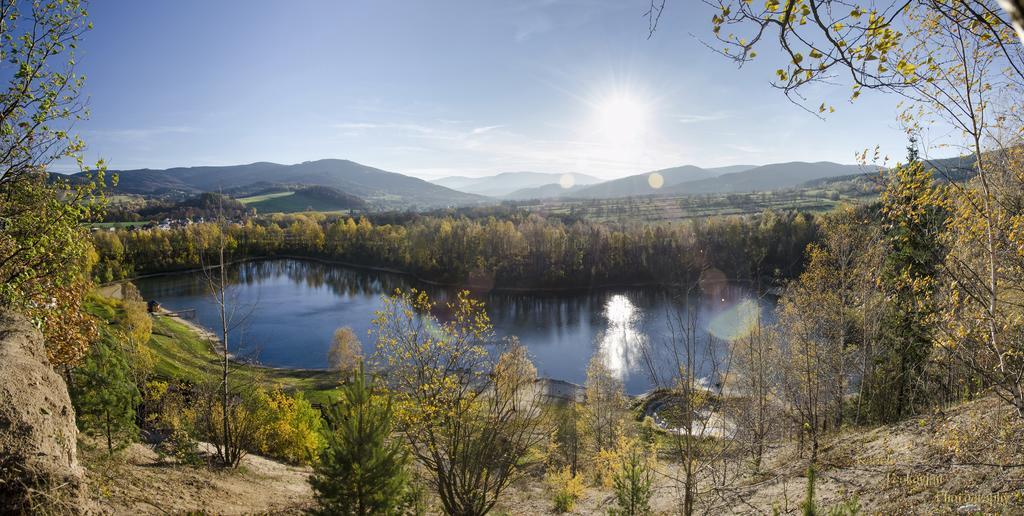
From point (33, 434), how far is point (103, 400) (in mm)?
8218

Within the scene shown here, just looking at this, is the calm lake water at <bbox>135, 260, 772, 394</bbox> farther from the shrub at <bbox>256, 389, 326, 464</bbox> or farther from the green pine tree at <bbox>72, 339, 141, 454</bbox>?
the green pine tree at <bbox>72, 339, 141, 454</bbox>

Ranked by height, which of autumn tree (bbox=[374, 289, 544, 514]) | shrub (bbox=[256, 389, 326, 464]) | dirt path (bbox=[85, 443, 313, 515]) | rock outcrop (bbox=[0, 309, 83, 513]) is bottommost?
shrub (bbox=[256, 389, 326, 464])

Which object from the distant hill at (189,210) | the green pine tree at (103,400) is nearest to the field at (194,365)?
the green pine tree at (103,400)

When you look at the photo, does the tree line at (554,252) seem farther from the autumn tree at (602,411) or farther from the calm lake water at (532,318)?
the autumn tree at (602,411)

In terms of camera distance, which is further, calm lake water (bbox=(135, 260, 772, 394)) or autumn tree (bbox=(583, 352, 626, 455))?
calm lake water (bbox=(135, 260, 772, 394))

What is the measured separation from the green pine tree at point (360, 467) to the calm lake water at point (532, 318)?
24388mm

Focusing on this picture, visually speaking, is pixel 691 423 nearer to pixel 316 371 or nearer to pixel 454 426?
pixel 454 426

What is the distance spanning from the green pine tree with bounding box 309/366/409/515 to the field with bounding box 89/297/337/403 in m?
25.7

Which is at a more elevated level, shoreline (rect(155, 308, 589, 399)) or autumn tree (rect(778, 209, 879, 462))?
autumn tree (rect(778, 209, 879, 462))

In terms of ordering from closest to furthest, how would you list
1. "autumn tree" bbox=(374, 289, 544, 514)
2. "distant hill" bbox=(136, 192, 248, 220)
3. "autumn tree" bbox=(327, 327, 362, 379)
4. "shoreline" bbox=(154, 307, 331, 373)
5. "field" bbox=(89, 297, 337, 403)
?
"autumn tree" bbox=(374, 289, 544, 514), "field" bbox=(89, 297, 337, 403), "autumn tree" bbox=(327, 327, 362, 379), "shoreline" bbox=(154, 307, 331, 373), "distant hill" bbox=(136, 192, 248, 220)

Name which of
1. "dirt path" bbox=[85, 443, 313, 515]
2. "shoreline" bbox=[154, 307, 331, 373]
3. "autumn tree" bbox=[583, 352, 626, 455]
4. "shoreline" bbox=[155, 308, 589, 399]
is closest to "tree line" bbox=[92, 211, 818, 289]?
"shoreline" bbox=[154, 307, 331, 373]

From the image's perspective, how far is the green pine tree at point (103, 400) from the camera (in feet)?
40.5

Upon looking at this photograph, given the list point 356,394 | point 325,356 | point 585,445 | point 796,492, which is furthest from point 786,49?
point 325,356

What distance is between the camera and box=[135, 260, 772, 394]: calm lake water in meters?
42.6
